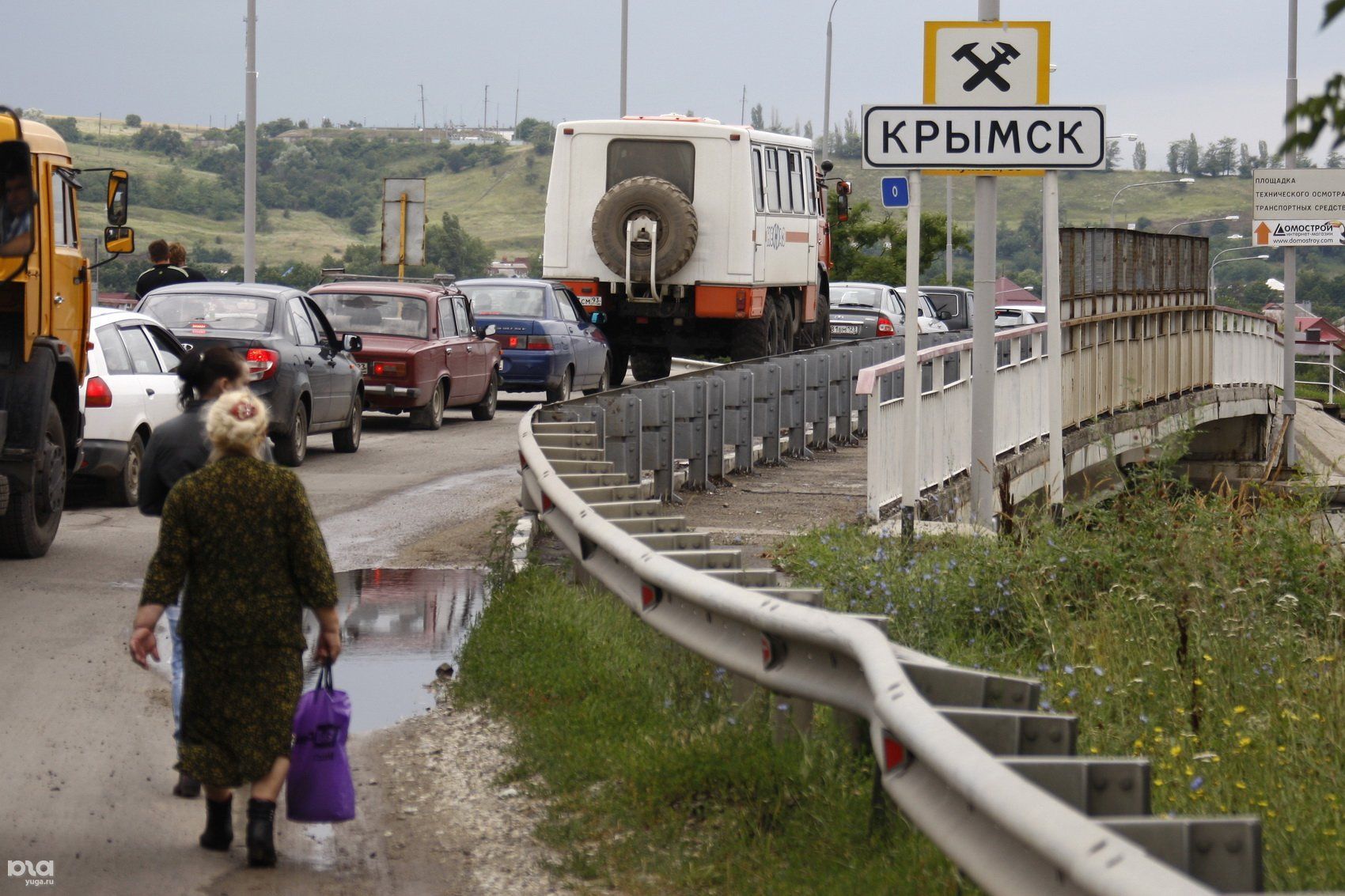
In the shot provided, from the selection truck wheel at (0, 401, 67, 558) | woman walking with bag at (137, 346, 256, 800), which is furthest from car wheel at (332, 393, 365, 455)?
woman walking with bag at (137, 346, 256, 800)

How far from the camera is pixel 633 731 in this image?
21.8 feet

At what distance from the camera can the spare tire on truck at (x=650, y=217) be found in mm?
23391

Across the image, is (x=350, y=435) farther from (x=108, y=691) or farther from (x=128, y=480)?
(x=108, y=691)

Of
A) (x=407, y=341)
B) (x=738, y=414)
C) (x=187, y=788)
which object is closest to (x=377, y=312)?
(x=407, y=341)

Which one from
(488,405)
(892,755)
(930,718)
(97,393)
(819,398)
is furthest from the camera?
(488,405)

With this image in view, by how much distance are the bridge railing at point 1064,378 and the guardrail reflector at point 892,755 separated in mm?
7475

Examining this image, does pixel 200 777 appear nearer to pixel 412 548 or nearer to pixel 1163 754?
pixel 1163 754

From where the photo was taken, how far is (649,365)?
2733 cm

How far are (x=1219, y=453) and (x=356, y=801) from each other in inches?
1286

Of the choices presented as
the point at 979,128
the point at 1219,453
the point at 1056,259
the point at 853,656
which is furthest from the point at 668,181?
the point at 853,656

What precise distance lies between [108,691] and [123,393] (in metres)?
6.36

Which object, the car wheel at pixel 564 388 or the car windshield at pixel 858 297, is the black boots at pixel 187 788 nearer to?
the car wheel at pixel 564 388

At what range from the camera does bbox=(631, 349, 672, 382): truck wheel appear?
27047mm

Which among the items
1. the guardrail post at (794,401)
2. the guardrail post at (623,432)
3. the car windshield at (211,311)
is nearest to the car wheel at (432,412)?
the car windshield at (211,311)
